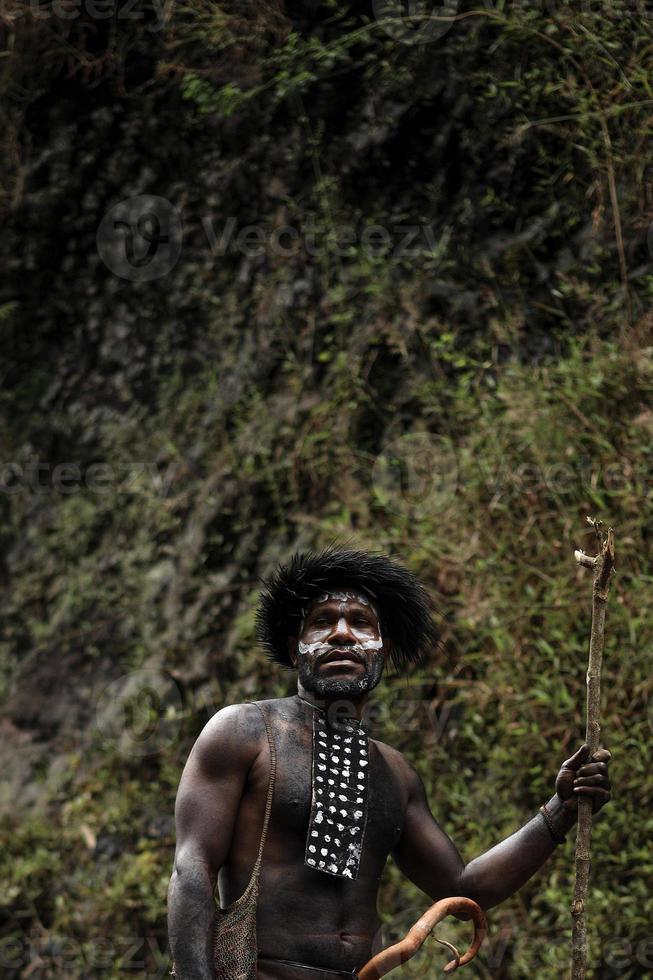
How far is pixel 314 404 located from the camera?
7828 mm

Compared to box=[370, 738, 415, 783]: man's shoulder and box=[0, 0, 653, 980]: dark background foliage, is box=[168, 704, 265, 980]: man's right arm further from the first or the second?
box=[0, 0, 653, 980]: dark background foliage

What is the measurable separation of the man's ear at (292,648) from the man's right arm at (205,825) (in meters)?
0.28

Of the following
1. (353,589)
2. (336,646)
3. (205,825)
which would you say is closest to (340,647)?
(336,646)

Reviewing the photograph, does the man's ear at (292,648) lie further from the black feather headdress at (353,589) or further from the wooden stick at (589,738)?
the wooden stick at (589,738)

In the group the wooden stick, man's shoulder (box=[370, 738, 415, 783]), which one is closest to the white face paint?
man's shoulder (box=[370, 738, 415, 783])

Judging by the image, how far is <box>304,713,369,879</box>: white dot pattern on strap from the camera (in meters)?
3.88

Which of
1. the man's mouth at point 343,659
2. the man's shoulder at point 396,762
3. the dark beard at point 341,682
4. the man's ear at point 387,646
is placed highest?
the man's mouth at point 343,659

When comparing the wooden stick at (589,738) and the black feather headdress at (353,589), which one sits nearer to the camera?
the wooden stick at (589,738)

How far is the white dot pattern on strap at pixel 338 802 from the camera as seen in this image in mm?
3883

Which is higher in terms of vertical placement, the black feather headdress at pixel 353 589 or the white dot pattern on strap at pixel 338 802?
the black feather headdress at pixel 353 589

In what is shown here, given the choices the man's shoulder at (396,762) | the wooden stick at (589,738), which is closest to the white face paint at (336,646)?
the man's shoulder at (396,762)

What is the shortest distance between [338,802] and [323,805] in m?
0.06

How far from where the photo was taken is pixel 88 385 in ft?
29.8

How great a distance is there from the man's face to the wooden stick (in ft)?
2.18
